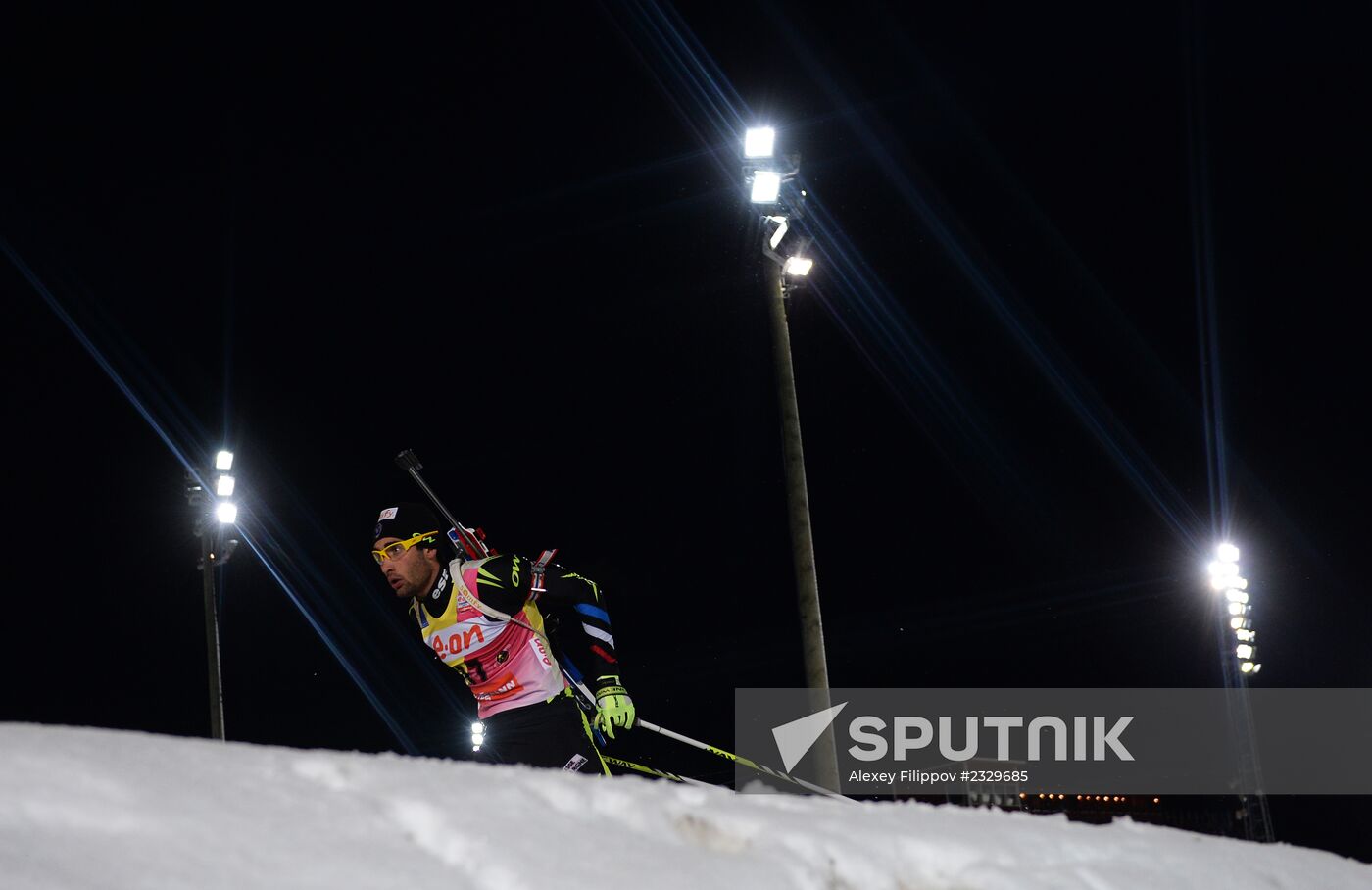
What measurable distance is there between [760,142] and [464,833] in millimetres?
8579

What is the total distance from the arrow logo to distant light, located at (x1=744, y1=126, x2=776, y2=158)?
475 centimetres

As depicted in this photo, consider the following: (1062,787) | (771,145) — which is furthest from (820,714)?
(1062,787)

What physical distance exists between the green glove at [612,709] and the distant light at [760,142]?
5.31 meters

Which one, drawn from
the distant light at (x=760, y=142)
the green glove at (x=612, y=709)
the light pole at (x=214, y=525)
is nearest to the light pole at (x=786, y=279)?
the distant light at (x=760, y=142)

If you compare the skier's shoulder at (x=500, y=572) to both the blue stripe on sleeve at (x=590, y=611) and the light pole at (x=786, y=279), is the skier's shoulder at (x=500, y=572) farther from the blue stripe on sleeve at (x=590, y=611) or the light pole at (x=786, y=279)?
the light pole at (x=786, y=279)

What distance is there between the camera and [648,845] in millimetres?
2197

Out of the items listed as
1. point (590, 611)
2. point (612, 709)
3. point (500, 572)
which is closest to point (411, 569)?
point (500, 572)

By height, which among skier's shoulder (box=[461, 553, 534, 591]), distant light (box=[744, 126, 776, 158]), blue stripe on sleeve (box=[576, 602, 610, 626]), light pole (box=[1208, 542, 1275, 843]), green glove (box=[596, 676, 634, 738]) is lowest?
green glove (box=[596, 676, 634, 738])

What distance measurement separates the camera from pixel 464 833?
2043 millimetres

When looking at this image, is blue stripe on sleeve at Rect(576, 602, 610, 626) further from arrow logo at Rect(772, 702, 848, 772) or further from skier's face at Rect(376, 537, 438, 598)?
arrow logo at Rect(772, 702, 848, 772)

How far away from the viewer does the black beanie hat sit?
21.9 ft

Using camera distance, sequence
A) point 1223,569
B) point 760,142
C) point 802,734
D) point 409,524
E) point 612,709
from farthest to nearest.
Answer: point 1223,569 < point 760,142 < point 802,734 < point 409,524 < point 612,709

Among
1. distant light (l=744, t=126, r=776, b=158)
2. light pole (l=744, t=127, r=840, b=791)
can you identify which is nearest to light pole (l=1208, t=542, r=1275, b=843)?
light pole (l=744, t=127, r=840, b=791)

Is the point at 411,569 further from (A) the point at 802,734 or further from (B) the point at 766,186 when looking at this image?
(B) the point at 766,186
